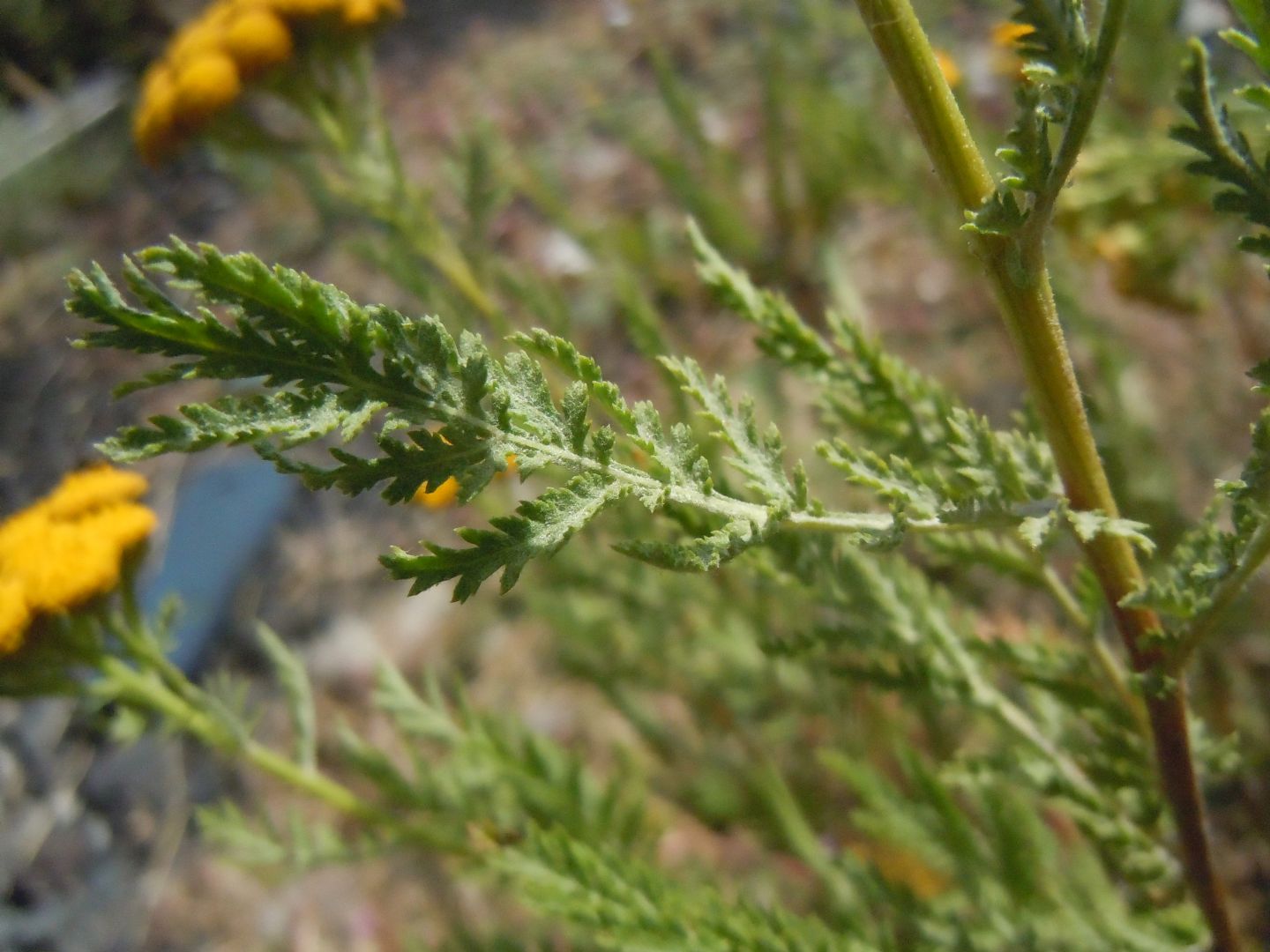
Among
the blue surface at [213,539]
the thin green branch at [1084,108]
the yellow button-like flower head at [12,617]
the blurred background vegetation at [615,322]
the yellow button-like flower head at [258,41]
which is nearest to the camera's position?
the thin green branch at [1084,108]

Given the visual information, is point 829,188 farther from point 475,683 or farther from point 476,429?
point 476,429

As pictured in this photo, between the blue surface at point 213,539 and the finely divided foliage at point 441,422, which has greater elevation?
the finely divided foliage at point 441,422

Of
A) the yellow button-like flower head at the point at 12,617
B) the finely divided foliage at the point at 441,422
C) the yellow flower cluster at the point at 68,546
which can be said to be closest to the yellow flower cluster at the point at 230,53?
the yellow flower cluster at the point at 68,546

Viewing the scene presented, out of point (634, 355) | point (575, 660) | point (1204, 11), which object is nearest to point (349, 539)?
point (634, 355)

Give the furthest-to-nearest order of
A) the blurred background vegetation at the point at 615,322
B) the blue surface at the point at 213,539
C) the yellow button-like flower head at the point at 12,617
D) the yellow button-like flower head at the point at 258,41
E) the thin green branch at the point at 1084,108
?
the blue surface at the point at 213,539 < the blurred background vegetation at the point at 615,322 < the yellow button-like flower head at the point at 258,41 < the yellow button-like flower head at the point at 12,617 < the thin green branch at the point at 1084,108

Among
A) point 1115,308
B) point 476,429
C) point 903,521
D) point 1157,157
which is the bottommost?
point 1115,308

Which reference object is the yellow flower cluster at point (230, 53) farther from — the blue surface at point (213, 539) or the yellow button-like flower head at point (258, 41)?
the blue surface at point (213, 539)

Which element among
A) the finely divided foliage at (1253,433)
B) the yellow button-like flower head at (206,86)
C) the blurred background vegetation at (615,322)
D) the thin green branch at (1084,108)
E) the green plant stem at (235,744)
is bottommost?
the blurred background vegetation at (615,322)

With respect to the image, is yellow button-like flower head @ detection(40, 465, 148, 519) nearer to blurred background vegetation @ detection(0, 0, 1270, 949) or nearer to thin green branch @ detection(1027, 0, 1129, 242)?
blurred background vegetation @ detection(0, 0, 1270, 949)
